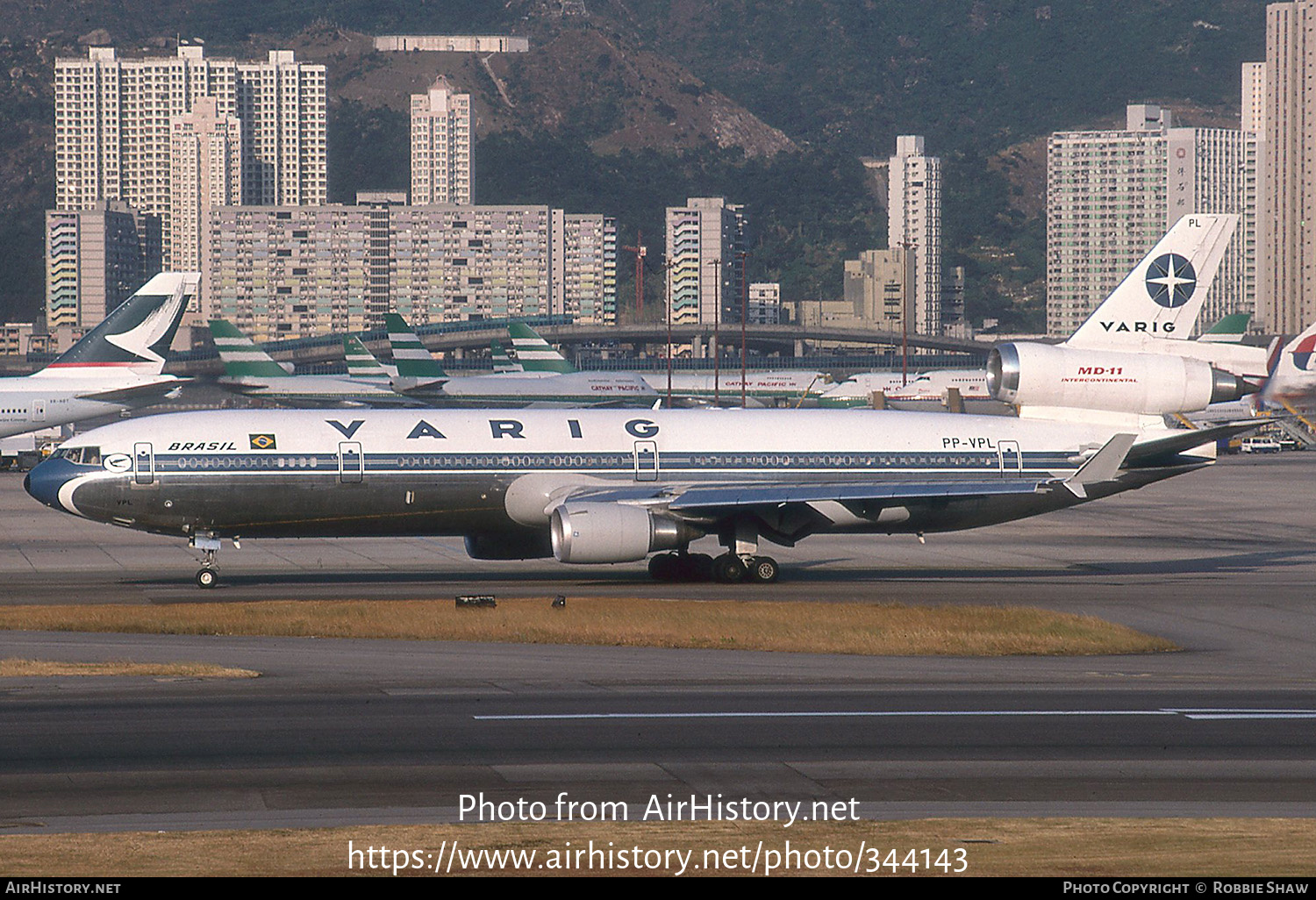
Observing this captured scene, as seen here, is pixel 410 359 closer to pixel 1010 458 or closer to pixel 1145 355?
pixel 1010 458

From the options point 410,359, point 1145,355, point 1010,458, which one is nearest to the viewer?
point 1145,355

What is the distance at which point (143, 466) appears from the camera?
125ft

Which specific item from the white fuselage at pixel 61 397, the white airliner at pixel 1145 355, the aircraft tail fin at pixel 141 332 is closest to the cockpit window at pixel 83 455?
the white airliner at pixel 1145 355

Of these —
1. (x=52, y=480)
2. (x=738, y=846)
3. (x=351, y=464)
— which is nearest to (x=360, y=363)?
(x=52, y=480)

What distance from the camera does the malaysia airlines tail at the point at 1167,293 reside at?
41.7 m

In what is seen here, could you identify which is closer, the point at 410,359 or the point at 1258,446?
the point at 1258,446

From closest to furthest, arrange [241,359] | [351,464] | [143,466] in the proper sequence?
[143,466] → [351,464] → [241,359]

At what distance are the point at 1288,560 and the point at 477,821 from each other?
36.3 m

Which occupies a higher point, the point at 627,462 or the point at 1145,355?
the point at 1145,355

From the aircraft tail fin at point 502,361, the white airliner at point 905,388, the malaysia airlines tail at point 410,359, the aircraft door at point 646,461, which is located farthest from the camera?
the aircraft tail fin at point 502,361

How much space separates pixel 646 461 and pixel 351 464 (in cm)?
702

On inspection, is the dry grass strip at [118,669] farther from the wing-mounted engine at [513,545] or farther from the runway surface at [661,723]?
the wing-mounted engine at [513,545]

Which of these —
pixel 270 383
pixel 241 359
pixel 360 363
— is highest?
pixel 241 359

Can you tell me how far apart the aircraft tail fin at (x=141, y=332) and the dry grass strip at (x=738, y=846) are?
215 ft
